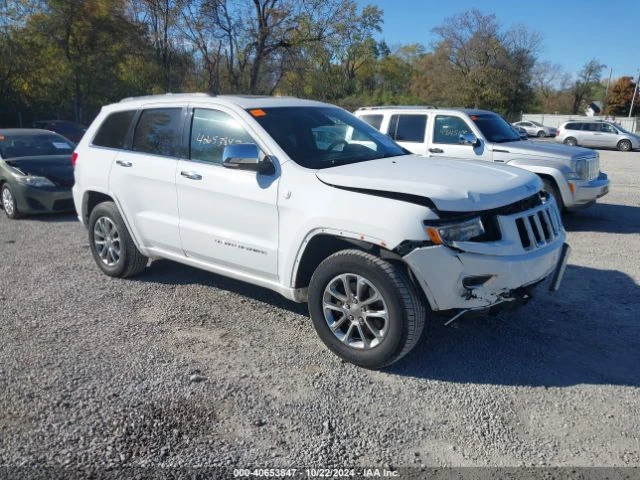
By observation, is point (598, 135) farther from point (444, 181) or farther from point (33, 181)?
point (444, 181)

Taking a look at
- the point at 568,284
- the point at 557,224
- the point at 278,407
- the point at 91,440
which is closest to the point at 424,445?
the point at 278,407

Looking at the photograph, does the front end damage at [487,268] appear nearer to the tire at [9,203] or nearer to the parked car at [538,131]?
the tire at [9,203]

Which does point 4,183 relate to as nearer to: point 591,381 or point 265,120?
point 265,120

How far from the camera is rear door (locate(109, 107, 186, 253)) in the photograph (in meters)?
4.86

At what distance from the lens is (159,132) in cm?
507

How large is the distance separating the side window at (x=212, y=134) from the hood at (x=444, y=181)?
3.04 feet

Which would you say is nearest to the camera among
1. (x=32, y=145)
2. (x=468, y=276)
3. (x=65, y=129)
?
(x=468, y=276)

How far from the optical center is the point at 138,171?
16.7 ft

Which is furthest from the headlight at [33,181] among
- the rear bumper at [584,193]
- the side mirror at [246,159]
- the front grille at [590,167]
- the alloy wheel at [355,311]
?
the front grille at [590,167]

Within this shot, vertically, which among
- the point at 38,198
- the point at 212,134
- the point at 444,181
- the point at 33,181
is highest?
the point at 212,134

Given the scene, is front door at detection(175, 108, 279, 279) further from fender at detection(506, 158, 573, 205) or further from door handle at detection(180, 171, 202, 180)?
fender at detection(506, 158, 573, 205)

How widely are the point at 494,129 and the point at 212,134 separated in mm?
6076

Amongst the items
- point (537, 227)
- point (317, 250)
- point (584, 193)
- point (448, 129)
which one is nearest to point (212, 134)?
point (317, 250)

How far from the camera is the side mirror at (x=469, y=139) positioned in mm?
8547
